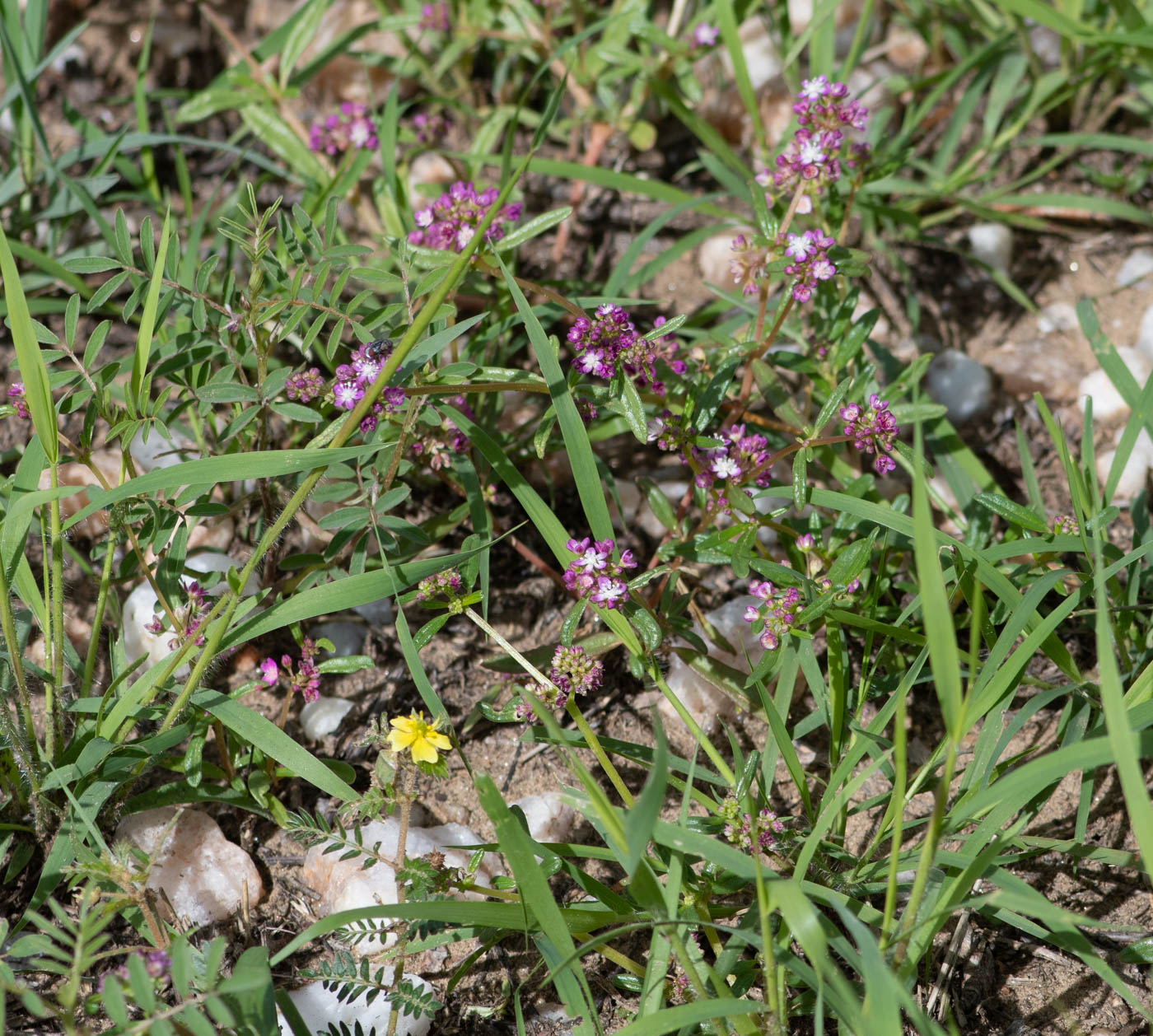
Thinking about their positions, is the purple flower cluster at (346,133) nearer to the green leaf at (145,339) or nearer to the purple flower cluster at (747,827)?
the green leaf at (145,339)

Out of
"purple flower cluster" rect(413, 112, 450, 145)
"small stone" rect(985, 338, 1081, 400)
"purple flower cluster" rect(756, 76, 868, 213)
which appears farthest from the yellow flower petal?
"small stone" rect(985, 338, 1081, 400)

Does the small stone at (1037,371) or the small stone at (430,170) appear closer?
the small stone at (1037,371)

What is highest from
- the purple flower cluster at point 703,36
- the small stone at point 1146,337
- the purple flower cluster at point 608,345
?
the purple flower cluster at point 703,36

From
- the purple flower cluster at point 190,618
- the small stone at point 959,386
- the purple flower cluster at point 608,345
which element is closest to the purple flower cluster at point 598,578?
the purple flower cluster at point 608,345

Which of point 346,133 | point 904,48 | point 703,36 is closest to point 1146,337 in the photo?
point 904,48

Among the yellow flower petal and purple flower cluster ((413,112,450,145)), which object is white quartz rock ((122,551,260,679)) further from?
purple flower cluster ((413,112,450,145))

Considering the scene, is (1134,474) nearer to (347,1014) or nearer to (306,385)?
(306,385)
